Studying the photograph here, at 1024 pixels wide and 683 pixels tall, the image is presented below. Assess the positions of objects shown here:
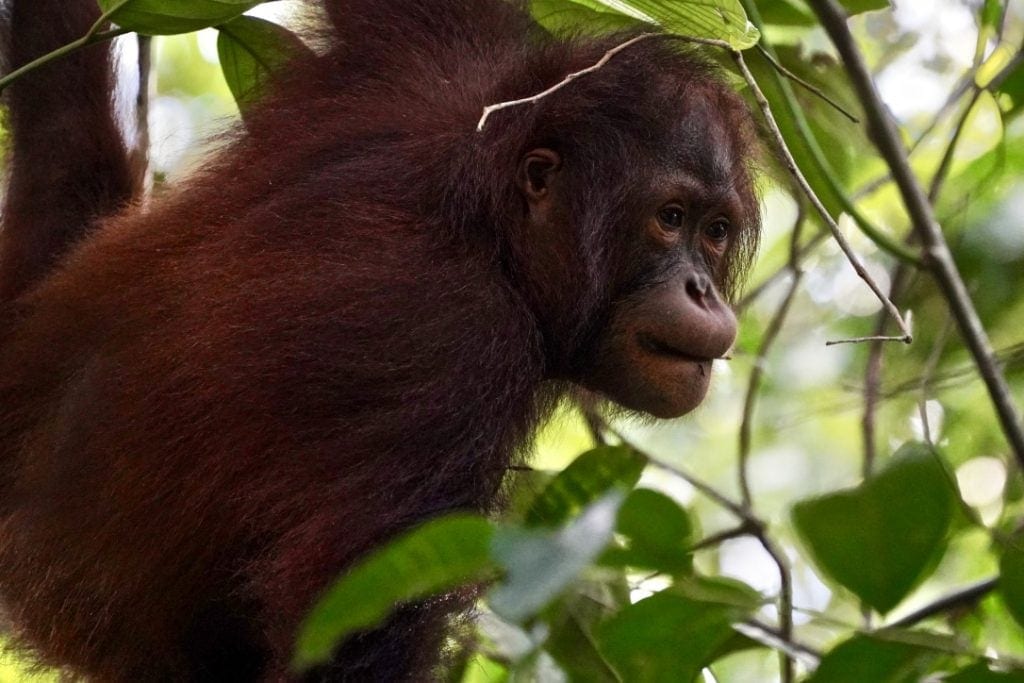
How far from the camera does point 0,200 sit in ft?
10.6

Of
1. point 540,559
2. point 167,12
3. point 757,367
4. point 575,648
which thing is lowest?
point 757,367

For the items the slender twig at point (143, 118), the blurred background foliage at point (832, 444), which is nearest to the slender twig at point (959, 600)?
the blurred background foliage at point (832, 444)

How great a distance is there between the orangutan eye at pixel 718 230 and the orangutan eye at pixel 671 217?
10 cm

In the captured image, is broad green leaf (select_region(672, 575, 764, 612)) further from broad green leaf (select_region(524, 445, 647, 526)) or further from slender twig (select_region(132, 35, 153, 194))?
slender twig (select_region(132, 35, 153, 194))

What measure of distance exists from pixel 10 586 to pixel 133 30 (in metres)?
1.43

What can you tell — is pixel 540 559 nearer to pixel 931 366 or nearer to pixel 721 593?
pixel 721 593

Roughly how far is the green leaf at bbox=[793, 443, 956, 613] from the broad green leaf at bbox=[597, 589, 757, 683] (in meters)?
0.17

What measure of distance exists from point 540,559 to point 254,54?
2121 mm

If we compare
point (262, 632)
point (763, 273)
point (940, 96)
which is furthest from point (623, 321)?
point (940, 96)

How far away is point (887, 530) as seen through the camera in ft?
5.80

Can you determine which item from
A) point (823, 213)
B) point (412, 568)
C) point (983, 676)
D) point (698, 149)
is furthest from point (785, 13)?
point (412, 568)

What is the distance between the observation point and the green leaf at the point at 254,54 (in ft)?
9.96

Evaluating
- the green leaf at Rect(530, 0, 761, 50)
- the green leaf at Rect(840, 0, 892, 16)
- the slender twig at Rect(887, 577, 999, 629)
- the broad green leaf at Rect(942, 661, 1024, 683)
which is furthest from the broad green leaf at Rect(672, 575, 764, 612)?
the green leaf at Rect(840, 0, 892, 16)

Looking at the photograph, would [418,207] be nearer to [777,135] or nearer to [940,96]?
[777,135]
